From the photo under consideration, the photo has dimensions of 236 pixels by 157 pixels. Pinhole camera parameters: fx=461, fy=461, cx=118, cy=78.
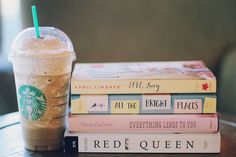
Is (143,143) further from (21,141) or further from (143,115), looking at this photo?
(21,141)

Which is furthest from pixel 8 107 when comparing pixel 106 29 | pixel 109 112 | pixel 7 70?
pixel 109 112

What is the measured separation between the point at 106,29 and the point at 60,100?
2.88 feet

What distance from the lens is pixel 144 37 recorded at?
178cm

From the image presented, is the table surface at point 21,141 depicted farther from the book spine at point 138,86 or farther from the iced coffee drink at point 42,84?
the book spine at point 138,86

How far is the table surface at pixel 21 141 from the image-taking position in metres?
0.95

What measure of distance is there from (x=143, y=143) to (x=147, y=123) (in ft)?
0.14

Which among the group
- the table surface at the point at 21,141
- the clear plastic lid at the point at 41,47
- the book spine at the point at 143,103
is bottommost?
the table surface at the point at 21,141

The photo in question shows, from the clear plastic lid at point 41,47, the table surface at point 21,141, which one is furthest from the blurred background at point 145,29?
the clear plastic lid at point 41,47

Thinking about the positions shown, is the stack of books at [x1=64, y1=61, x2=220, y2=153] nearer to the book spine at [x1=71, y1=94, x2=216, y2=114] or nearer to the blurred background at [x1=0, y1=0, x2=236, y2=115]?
the book spine at [x1=71, y1=94, x2=216, y2=114]

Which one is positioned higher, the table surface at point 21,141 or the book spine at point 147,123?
the book spine at point 147,123

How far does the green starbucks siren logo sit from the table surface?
9 centimetres

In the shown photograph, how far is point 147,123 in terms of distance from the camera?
0.93 metres

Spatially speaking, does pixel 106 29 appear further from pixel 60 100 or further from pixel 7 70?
pixel 60 100

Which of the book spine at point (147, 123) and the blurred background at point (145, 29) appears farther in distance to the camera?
the blurred background at point (145, 29)
